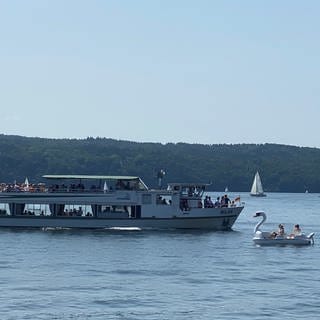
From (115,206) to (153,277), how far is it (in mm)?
37092

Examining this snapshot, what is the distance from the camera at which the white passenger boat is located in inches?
4006

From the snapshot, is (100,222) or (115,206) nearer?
(100,222)

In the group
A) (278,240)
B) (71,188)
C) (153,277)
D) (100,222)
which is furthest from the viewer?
(71,188)

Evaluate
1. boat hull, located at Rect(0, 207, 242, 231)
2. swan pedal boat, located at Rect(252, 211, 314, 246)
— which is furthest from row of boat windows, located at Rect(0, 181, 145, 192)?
swan pedal boat, located at Rect(252, 211, 314, 246)

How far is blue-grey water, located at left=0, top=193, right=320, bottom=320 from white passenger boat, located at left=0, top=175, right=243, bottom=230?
3.62 m

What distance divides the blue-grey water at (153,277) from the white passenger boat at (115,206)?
3.62m

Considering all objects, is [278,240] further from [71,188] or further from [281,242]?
[71,188]

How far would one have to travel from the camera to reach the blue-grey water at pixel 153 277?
5303 centimetres

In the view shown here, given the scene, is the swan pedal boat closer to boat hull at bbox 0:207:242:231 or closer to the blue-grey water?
the blue-grey water

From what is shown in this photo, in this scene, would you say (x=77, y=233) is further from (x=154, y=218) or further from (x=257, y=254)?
(x=257, y=254)

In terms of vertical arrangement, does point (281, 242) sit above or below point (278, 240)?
below

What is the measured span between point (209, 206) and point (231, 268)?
31642 mm

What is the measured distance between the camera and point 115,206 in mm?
102875

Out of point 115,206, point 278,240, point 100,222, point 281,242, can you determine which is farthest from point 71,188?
point 281,242
